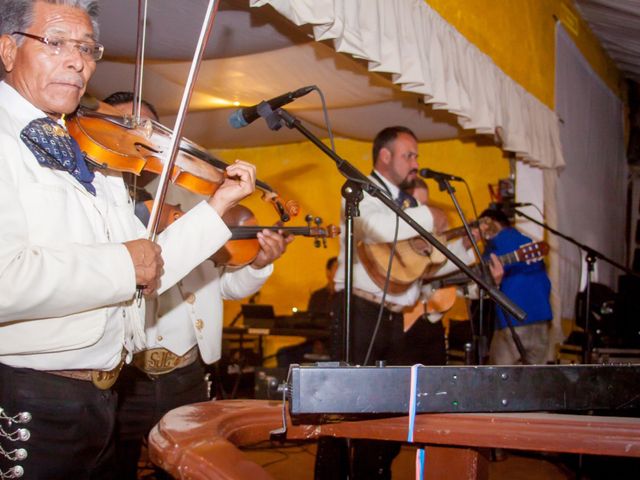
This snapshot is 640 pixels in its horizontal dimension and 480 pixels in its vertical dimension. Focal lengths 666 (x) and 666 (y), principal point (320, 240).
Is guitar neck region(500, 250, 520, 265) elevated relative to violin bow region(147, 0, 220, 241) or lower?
lower

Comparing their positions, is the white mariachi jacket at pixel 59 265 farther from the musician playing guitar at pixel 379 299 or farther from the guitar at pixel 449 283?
the guitar at pixel 449 283

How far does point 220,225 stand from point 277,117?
0.59m

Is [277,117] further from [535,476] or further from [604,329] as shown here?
[604,329]

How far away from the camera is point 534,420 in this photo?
117 centimetres

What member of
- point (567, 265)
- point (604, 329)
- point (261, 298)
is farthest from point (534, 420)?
point (261, 298)

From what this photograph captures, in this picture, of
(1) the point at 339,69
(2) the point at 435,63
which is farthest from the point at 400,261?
(1) the point at 339,69

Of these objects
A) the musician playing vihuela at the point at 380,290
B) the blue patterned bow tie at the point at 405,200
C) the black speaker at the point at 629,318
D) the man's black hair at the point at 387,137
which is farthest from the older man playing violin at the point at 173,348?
the black speaker at the point at 629,318

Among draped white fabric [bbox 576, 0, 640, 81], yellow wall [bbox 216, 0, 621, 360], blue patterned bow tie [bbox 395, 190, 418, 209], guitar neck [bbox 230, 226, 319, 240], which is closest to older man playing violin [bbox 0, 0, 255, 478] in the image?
guitar neck [bbox 230, 226, 319, 240]

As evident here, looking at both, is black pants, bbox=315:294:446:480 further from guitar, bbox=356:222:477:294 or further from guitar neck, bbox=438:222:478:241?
guitar neck, bbox=438:222:478:241

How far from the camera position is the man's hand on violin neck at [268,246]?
97.7 inches

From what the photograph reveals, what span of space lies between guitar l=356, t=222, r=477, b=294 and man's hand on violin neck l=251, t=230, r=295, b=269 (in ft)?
3.65

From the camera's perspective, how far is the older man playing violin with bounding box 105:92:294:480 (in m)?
2.20

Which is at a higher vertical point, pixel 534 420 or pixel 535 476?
pixel 534 420

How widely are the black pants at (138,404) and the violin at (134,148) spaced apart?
2.16ft
